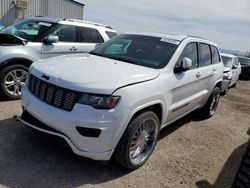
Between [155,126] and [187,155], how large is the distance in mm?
973

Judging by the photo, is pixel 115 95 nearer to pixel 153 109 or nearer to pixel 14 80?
pixel 153 109

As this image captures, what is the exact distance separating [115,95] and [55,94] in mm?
743

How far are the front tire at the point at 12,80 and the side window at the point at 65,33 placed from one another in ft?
3.89

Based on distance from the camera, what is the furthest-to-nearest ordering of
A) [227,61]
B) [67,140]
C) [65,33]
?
[227,61] → [65,33] → [67,140]

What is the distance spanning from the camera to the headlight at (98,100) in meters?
3.22

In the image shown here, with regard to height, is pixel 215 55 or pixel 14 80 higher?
pixel 215 55

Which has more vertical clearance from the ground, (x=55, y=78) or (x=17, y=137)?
(x=55, y=78)

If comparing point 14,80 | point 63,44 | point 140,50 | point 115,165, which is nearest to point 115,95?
point 115,165

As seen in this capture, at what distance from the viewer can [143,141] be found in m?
3.98

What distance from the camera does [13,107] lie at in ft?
18.1

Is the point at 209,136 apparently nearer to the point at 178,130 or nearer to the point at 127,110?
the point at 178,130

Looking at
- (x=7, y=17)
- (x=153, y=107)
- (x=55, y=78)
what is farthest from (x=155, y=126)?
(x=7, y=17)

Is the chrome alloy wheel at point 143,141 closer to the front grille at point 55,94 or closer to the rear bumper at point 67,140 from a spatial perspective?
the rear bumper at point 67,140

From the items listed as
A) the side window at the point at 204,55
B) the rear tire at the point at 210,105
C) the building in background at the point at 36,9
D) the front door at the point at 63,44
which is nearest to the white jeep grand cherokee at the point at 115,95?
the side window at the point at 204,55
